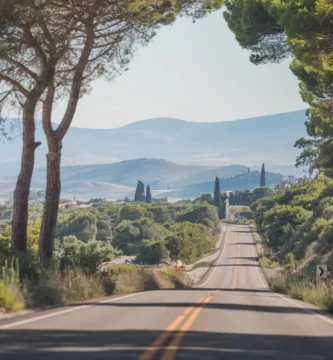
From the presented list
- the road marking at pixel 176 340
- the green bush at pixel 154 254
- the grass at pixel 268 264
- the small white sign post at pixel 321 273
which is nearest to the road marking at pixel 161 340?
the road marking at pixel 176 340

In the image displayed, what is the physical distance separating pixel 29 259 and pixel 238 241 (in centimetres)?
15355

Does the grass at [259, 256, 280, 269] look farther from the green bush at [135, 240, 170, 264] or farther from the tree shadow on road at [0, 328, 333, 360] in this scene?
the tree shadow on road at [0, 328, 333, 360]

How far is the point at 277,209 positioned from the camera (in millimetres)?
124500

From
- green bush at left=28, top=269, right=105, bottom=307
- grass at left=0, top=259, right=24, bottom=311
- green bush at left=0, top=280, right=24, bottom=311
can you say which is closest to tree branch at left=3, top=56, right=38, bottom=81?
green bush at left=28, top=269, right=105, bottom=307

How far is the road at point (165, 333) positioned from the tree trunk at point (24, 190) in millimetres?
6030

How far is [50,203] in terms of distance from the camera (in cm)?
2523

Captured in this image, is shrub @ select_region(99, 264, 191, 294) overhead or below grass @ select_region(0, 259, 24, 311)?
below

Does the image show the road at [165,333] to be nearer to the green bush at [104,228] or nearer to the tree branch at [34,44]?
the tree branch at [34,44]

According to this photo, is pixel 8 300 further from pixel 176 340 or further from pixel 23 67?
pixel 23 67

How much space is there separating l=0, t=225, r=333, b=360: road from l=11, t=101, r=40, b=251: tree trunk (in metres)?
6.03

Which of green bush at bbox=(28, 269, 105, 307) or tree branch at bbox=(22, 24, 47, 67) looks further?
tree branch at bbox=(22, 24, 47, 67)

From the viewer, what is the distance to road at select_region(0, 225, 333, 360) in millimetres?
10266

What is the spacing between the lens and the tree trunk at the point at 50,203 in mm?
25070

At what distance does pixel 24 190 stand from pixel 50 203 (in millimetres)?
956
